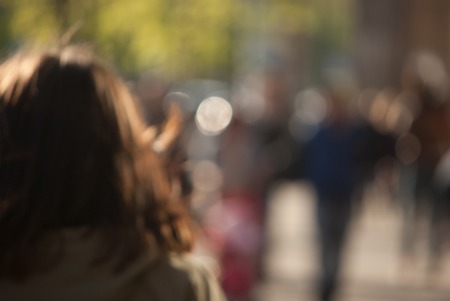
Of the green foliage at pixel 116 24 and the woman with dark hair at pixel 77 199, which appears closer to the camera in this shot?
the woman with dark hair at pixel 77 199

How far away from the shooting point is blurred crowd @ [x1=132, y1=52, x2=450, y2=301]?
34.1 ft

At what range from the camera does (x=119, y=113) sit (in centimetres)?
329

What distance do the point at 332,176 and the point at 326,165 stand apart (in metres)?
0.09

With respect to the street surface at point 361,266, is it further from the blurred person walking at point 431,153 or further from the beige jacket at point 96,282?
the beige jacket at point 96,282

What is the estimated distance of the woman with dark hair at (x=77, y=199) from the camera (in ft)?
10.4

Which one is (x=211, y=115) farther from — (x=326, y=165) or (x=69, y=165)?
(x=69, y=165)

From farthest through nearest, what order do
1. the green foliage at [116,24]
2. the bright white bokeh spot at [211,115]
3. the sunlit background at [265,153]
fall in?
the bright white bokeh spot at [211,115] → the sunlit background at [265,153] → the green foliage at [116,24]

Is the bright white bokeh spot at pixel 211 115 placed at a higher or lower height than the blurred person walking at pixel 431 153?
lower

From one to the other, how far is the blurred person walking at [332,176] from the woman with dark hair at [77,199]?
840cm

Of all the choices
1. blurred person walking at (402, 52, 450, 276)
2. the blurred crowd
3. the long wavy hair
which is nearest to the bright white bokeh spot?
the blurred crowd

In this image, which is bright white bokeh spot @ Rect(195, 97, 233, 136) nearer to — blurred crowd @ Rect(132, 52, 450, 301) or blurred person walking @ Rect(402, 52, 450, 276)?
blurred crowd @ Rect(132, 52, 450, 301)

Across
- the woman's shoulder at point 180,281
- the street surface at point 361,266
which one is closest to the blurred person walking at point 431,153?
Answer: the street surface at point 361,266

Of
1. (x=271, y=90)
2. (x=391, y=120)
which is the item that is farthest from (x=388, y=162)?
(x=271, y=90)

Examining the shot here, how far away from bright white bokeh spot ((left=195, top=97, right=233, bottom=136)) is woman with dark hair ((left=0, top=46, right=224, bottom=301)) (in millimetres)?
17459
